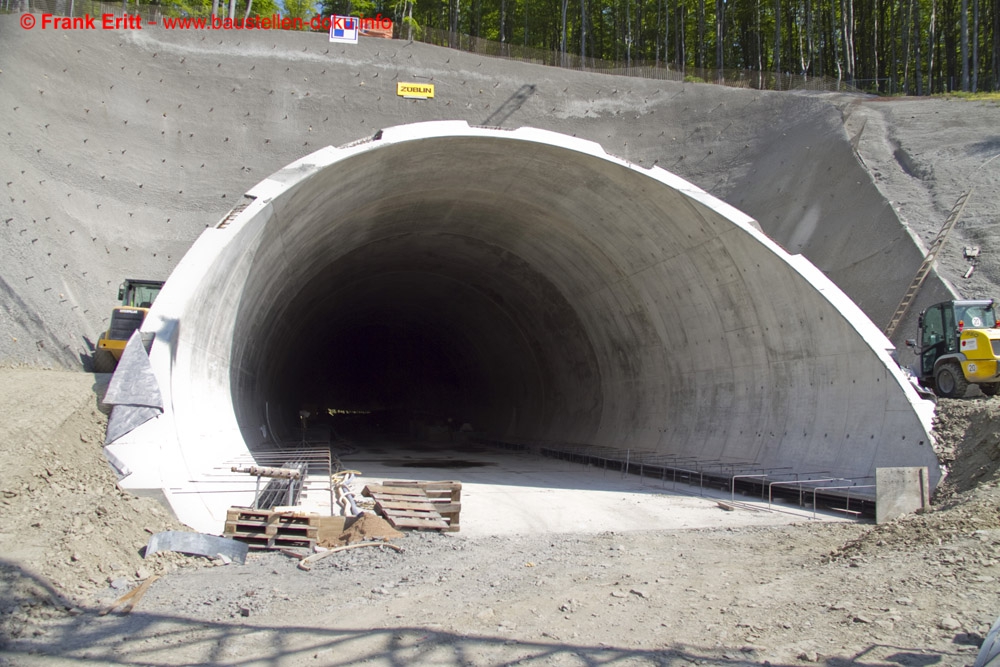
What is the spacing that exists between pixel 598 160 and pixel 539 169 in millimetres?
1319

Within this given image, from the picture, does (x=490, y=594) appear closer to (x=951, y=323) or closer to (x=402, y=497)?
(x=402, y=497)

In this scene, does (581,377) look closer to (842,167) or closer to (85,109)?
(842,167)

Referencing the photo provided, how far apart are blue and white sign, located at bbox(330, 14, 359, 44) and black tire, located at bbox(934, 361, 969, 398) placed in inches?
863

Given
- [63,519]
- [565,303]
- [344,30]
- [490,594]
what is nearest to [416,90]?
[344,30]

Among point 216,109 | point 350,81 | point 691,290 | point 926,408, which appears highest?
point 350,81

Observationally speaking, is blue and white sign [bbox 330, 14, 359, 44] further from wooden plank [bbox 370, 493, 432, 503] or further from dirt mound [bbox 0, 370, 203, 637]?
wooden plank [bbox 370, 493, 432, 503]

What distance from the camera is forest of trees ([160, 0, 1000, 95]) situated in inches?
1783

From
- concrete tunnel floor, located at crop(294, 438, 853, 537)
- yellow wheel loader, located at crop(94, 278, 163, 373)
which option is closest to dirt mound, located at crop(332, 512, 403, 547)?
concrete tunnel floor, located at crop(294, 438, 853, 537)

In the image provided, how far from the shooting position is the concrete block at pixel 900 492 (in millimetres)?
9352

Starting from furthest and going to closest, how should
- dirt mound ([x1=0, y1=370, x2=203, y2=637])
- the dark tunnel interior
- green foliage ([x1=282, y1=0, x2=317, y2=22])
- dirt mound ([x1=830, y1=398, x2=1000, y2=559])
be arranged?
green foliage ([x1=282, y1=0, x2=317, y2=22]), the dark tunnel interior, dirt mound ([x1=830, y1=398, x2=1000, y2=559]), dirt mound ([x1=0, y1=370, x2=203, y2=637])

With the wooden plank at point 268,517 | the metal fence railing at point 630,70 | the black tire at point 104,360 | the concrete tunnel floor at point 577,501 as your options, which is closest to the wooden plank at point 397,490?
the concrete tunnel floor at point 577,501

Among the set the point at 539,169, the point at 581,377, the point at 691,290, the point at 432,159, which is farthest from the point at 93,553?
the point at 581,377

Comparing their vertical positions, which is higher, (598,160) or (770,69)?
(770,69)

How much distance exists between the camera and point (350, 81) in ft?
91.1
